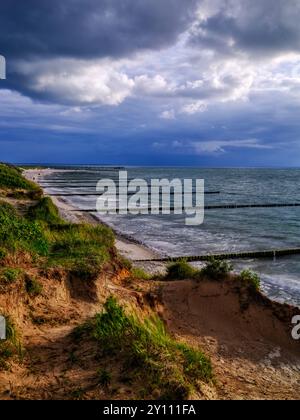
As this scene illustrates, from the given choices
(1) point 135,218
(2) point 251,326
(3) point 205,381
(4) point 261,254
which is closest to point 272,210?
(1) point 135,218

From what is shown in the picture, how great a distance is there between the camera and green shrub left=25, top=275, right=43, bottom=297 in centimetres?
992

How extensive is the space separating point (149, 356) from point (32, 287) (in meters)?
4.20

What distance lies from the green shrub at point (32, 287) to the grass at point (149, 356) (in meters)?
2.25

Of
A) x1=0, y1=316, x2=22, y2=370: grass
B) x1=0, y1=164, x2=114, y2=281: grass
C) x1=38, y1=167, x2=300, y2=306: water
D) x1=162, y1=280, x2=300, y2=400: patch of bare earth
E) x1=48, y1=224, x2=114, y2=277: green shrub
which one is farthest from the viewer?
x1=38, y1=167, x2=300, y2=306: water

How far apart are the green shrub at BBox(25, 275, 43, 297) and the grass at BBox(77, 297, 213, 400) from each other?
225 centimetres

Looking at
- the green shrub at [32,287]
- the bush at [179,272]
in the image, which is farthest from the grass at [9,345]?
the bush at [179,272]

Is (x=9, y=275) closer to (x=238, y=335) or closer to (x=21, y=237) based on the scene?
(x=21, y=237)

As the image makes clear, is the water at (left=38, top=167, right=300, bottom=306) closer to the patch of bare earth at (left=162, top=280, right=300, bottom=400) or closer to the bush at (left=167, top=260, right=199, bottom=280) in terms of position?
the bush at (left=167, top=260, right=199, bottom=280)

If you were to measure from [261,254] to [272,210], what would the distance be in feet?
89.6

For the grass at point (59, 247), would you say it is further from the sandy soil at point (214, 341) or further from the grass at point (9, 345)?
the grass at point (9, 345)

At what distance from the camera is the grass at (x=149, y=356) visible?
6.41 meters

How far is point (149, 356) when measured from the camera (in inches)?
275

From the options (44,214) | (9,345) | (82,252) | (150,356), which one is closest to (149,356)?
(150,356)

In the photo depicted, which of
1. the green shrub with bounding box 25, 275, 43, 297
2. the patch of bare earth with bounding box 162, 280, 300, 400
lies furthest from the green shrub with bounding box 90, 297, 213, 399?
the green shrub with bounding box 25, 275, 43, 297
